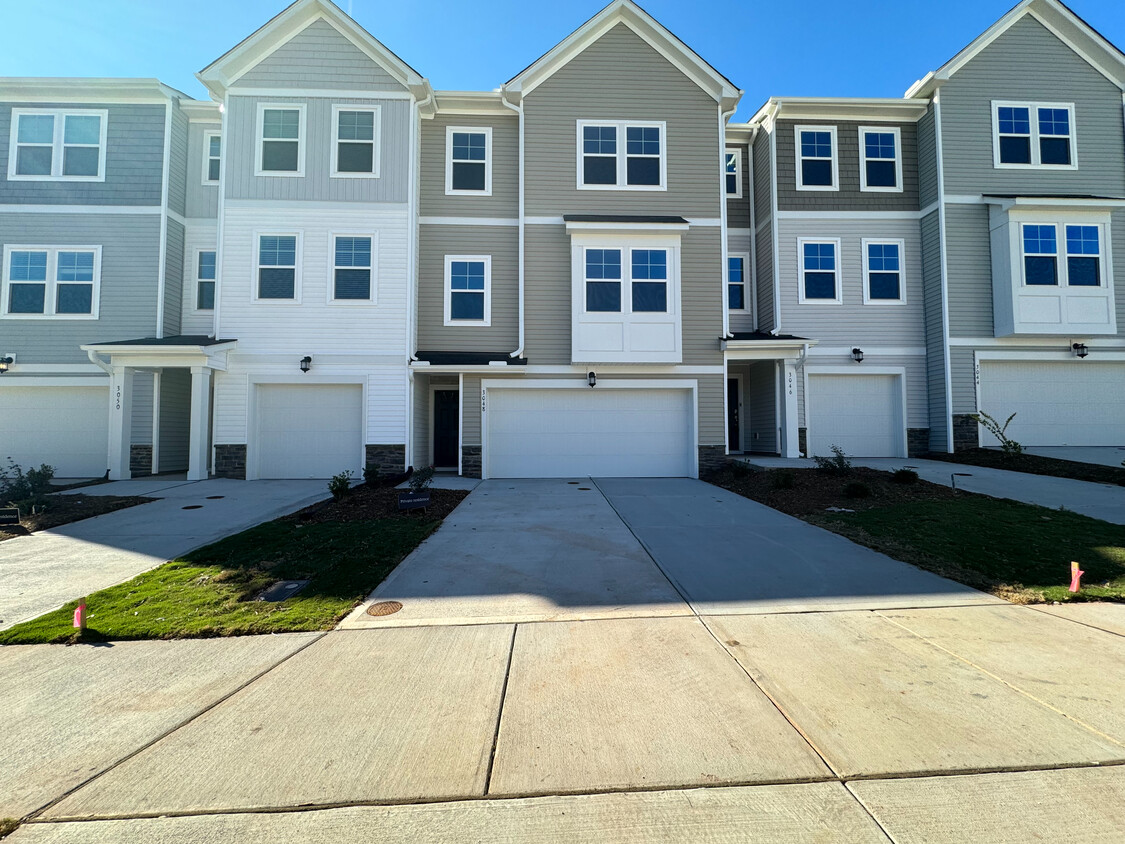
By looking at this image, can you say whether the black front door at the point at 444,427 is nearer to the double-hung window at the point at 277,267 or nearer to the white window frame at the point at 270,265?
the white window frame at the point at 270,265

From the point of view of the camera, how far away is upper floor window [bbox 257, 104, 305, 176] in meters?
12.0

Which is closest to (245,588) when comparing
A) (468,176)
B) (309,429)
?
(309,429)

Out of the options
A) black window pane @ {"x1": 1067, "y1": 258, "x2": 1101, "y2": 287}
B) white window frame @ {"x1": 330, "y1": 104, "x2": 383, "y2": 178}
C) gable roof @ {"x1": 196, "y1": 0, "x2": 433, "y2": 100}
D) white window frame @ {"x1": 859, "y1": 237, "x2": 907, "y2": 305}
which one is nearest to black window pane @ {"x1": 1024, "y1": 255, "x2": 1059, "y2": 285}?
black window pane @ {"x1": 1067, "y1": 258, "x2": 1101, "y2": 287}

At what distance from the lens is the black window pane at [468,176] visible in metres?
13.1

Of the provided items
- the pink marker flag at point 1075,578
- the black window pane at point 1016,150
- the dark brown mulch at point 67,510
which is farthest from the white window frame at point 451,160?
the black window pane at point 1016,150

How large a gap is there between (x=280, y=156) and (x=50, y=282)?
6.47 metres

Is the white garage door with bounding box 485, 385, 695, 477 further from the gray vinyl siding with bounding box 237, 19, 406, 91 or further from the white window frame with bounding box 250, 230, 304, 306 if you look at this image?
the gray vinyl siding with bounding box 237, 19, 406, 91

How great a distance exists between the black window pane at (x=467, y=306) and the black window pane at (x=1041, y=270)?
44.9 ft

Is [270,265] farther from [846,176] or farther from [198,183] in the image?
[846,176]

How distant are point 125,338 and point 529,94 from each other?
11.5 metres

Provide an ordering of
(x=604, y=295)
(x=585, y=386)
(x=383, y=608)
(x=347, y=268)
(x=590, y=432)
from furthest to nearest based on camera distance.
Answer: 1. (x=590, y=432)
2. (x=585, y=386)
3. (x=604, y=295)
4. (x=347, y=268)
5. (x=383, y=608)

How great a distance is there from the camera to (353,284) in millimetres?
12062

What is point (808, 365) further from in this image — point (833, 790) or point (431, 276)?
point (833, 790)

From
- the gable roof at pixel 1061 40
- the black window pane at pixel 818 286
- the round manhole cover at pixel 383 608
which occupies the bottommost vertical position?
the round manhole cover at pixel 383 608
